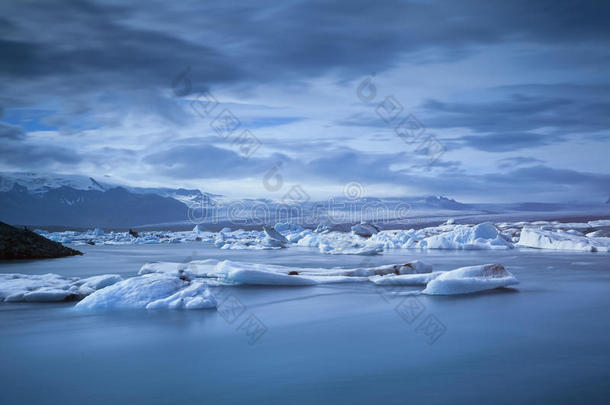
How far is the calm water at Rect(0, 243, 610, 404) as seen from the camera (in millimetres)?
2680

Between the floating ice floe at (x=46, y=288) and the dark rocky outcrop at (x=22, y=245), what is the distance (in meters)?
5.59

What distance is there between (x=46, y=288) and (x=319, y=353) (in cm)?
401

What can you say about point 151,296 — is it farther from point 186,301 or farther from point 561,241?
point 561,241

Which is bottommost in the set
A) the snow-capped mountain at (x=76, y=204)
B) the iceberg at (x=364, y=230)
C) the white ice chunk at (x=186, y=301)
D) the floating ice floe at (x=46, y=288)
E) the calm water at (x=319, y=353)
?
the calm water at (x=319, y=353)

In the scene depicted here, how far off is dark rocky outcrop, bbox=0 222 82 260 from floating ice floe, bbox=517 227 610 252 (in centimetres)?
1670

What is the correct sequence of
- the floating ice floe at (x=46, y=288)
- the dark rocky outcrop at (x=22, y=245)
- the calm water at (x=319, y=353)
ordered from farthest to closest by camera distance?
1. the dark rocky outcrop at (x=22, y=245)
2. the floating ice floe at (x=46, y=288)
3. the calm water at (x=319, y=353)

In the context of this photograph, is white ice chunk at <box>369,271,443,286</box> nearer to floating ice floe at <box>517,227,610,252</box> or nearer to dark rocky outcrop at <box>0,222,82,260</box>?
dark rocky outcrop at <box>0,222,82,260</box>

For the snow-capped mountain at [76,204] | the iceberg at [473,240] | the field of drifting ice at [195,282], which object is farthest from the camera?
the snow-capped mountain at [76,204]

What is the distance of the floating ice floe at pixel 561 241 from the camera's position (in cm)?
1572

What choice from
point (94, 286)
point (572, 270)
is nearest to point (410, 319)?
point (94, 286)

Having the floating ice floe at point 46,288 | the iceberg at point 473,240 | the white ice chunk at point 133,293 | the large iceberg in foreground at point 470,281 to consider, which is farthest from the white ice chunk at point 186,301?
the iceberg at point 473,240

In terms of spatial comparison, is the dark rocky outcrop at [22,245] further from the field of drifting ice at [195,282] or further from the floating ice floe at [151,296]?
the floating ice floe at [151,296]

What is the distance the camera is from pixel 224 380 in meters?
2.89

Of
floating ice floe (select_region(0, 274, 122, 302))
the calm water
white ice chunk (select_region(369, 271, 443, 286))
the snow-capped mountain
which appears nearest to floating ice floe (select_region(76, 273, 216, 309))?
the calm water
